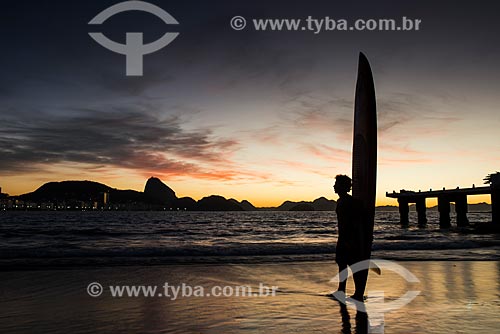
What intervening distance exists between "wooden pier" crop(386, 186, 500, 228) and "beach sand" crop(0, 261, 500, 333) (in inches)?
927

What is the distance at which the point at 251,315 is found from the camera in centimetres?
545

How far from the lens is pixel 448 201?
38.4 meters

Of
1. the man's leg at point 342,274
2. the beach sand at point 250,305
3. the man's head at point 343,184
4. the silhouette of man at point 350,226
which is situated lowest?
the beach sand at point 250,305

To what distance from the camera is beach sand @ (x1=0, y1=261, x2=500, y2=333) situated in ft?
16.2

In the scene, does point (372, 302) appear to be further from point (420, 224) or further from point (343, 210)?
point (420, 224)

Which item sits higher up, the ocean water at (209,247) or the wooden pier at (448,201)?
the wooden pier at (448,201)

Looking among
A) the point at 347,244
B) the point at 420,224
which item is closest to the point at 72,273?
the point at 347,244

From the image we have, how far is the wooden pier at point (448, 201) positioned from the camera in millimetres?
29984

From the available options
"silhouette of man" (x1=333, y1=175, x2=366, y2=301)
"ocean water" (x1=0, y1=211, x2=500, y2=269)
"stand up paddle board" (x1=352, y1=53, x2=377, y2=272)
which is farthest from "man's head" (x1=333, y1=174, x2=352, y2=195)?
"ocean water" (x1=0, y1=211, x2=500, y2=269)

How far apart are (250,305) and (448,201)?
3708 cm

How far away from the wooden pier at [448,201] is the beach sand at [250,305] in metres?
23.5

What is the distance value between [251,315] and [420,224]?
142 ft
